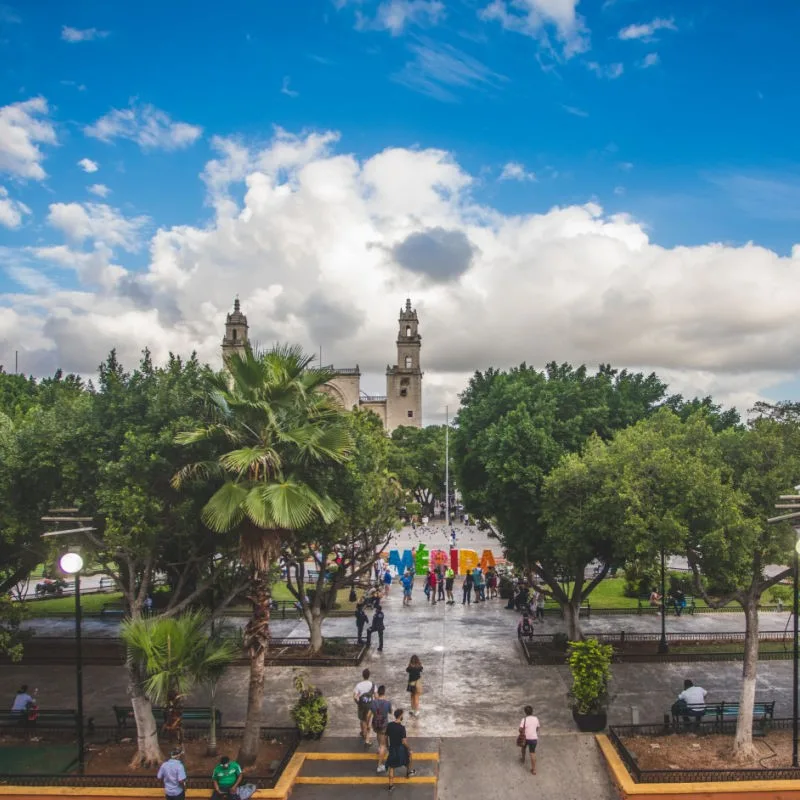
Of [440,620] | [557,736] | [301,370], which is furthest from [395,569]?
[301,370]

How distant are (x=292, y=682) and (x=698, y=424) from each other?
1088 cm

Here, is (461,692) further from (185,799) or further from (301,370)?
(301,370)

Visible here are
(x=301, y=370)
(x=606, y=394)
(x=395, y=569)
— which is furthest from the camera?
(x=395, y=569)

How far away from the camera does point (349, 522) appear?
58.7 feet

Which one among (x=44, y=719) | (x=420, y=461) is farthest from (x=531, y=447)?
(x=420, y=461)

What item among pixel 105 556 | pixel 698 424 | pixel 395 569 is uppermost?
pixel 698 424

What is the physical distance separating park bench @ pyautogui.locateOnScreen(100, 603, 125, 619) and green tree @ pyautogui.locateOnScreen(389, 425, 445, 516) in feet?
111

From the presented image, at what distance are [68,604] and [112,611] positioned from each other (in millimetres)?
3277

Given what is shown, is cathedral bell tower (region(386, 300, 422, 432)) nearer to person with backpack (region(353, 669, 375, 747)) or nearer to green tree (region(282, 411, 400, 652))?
green tree (region(282, 411, 400, 652))

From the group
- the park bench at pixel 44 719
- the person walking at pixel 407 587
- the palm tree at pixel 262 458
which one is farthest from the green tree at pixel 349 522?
the park bench at pixel 44 719

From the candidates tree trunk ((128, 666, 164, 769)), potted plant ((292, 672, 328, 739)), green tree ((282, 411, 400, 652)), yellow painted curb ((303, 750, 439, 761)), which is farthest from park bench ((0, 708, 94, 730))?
green tree ((282, 411, 400, 652))

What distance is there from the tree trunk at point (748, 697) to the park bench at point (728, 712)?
0.84 m

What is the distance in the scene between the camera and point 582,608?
967 inches

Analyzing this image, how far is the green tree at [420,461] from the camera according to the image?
62375 millimetres
